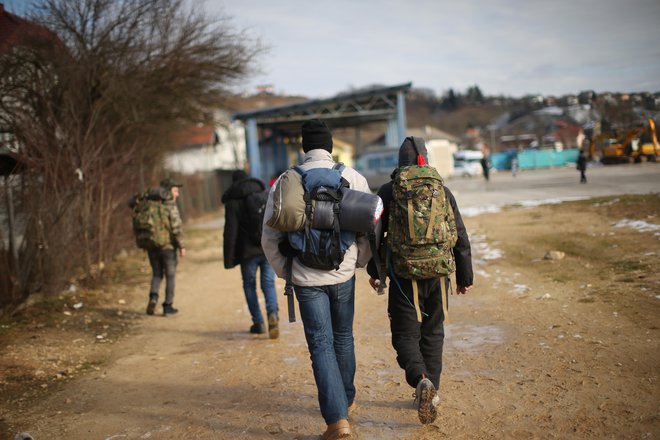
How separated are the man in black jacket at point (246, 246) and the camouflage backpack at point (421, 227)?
10.2ft

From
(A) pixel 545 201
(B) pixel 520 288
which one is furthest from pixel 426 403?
(A) pixel 545 201

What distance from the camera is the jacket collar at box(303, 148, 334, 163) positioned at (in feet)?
13.2

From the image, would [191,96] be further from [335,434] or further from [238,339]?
[335,434]

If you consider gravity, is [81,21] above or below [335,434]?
above

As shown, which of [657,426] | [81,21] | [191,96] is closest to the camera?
[657,426]

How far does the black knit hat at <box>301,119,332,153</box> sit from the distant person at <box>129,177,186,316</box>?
4715 millimetres

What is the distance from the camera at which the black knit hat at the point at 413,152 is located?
427cm

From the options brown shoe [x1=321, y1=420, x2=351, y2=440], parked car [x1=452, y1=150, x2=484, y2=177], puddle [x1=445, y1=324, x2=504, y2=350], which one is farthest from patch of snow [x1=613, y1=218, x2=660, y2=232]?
parked car [x1=452, y1=150, x2=484, y2=177]

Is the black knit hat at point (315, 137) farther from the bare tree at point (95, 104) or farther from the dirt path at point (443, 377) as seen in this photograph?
the bare tree at point (95, 104)

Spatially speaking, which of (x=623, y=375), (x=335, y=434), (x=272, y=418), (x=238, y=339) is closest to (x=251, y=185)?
(x=238, y=339)

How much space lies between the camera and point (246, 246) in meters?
7.04

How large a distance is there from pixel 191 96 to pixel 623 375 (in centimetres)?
1484

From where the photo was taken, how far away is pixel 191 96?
1716cm

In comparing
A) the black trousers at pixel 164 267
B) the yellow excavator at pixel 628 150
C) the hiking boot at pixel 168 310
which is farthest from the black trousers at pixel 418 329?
the yellow excavator at pixel 628 150
